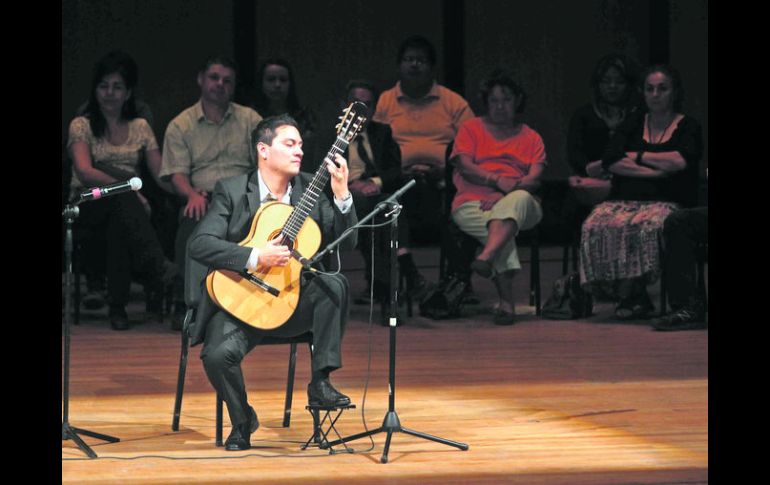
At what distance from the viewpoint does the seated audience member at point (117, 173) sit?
22.0 feet

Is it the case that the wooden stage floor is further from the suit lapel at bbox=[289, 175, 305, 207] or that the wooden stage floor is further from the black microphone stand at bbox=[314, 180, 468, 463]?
the suit lapel at bbox=[289, 175, 305, 207]

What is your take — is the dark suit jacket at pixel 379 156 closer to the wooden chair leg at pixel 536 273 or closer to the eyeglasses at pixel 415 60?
the eyeglasses at pixel 415 60

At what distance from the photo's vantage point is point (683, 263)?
680 centimetres

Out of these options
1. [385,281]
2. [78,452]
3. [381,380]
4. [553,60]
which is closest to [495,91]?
[385,281]

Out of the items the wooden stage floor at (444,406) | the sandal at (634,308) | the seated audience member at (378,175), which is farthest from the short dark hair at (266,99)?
the sandal at (634,308)

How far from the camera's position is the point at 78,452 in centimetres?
429

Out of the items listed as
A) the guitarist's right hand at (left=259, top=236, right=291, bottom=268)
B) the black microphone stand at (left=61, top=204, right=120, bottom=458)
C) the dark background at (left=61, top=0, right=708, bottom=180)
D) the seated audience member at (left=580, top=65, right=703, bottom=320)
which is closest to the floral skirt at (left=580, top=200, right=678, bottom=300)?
the seated audience member at (left=580, top=65, right=703, bottom=320)

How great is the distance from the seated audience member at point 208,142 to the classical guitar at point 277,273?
2315 millimetres

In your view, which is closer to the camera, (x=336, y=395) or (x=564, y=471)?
(x=564, y=471)

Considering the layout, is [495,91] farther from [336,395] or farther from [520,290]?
[336,395]

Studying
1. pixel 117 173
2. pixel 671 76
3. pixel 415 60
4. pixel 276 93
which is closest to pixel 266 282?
pixel 117 173

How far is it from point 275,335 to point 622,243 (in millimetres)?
2927

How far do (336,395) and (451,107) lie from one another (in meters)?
3.58

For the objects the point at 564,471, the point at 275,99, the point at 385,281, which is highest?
the point at 275,99
